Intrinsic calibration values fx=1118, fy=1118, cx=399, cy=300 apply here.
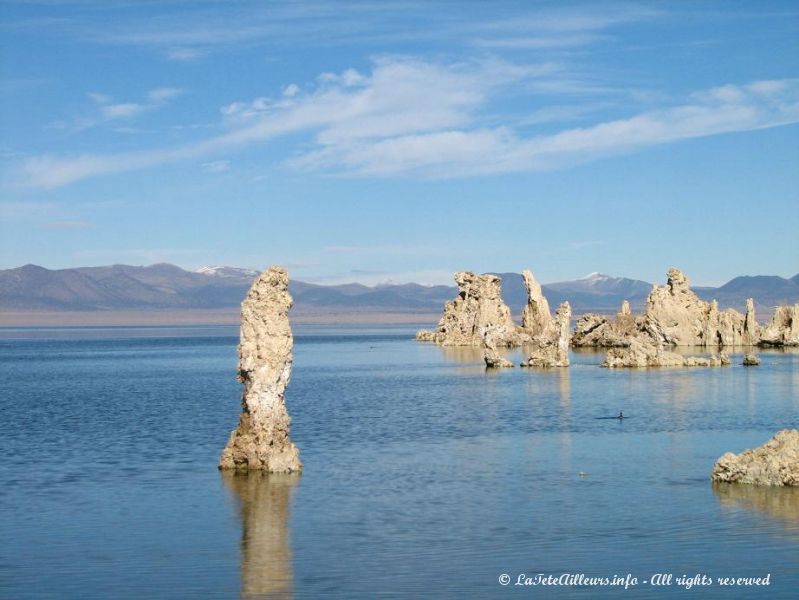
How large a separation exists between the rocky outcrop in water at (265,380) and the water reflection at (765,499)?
9809mm

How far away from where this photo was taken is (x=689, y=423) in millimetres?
37219

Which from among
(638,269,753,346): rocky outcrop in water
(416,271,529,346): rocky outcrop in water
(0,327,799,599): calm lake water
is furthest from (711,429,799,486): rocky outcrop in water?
(416,271,529,346): rocky outcrop in water

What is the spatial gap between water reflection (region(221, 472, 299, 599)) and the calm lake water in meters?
0.05

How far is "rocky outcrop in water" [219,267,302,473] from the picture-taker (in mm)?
25578

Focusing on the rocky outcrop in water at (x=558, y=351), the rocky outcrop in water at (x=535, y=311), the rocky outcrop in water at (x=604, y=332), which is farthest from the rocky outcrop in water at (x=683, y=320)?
the rocky outcrop in water at (x=558, y=351)

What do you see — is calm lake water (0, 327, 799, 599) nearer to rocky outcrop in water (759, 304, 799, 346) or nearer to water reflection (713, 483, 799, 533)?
water reflection (713, 483, 799, 533)

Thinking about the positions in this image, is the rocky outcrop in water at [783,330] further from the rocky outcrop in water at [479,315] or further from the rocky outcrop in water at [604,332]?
the rocky outcrop in water at [479,315]

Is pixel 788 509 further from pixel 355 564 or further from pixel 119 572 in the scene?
pixel 119 572

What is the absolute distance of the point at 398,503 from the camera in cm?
2297

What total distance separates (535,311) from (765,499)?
3553 inches

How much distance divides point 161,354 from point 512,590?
9464 cm

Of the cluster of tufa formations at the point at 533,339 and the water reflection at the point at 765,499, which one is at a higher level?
the cluster of tufa formations at the point at 533,339

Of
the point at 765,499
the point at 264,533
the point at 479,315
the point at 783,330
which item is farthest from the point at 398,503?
the point at 479,315

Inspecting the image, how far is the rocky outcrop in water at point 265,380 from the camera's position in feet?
83.9
